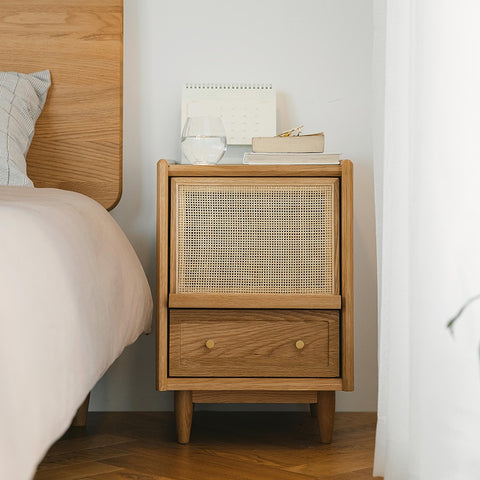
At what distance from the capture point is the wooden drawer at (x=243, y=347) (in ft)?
5.34

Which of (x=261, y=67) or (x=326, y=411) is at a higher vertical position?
(x=261, y=67)

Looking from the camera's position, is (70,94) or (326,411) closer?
(326,411)

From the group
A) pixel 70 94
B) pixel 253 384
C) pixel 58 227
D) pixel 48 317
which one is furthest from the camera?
pixel 70 94

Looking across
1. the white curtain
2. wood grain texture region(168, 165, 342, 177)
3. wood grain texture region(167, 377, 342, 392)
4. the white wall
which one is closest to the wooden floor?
wood grain texture region(167, 377, 342, 392)

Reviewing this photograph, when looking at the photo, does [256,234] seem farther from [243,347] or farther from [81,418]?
[81,418]

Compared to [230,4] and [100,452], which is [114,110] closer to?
[230,4]

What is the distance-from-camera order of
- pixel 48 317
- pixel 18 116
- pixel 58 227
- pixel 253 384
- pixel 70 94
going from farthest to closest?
pixel 70 94 < pixel 18 116 < pixel 253 384 < pixel 58 227 < pixel 48 317

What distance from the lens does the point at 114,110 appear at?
2014 millimetres

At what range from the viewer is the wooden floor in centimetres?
145

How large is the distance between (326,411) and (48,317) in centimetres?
99

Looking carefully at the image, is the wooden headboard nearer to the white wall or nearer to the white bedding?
the white wall

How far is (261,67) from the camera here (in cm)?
207

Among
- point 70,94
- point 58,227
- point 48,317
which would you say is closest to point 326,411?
point 58,227

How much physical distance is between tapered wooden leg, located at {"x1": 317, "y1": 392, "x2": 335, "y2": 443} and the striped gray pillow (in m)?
0.87
